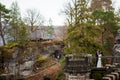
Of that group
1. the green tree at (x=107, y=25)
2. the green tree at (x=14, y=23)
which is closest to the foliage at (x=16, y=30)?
the green tree at (x=14, y=23)

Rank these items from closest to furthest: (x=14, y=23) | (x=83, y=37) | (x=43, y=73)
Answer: (x=83, y=37)
(x=43, y=73)
(x=14, y=23)

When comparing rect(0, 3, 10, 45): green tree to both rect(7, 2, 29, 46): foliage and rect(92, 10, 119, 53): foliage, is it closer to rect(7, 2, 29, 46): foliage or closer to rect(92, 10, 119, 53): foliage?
rect(7, 2, 29, 46): foliage

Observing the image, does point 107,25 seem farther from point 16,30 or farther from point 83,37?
point 16,30

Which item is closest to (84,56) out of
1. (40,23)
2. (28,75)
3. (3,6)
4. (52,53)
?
(28,75)

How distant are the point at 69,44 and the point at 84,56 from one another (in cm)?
692

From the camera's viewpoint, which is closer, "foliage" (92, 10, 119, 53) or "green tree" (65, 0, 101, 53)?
"green tree" (65, 0, 101, 53)

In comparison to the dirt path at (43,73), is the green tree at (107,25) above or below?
above

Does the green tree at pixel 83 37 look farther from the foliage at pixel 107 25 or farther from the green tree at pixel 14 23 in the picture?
the green tree at pixel 14 23

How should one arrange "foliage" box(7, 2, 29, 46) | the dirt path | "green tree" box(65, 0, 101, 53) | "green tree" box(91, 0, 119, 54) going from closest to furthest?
"green tree" box(65, 0, 101, 53)
the dirt path
"green tree" box(91, 0, 119, 54)
"foliage" box(7, 2, 29, 46)

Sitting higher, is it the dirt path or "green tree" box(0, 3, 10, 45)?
"green tree" box(0, 3, 10, 45)

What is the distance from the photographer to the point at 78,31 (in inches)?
1174

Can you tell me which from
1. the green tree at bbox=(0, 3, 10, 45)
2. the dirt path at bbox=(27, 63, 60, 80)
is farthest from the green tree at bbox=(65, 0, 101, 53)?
the green tree at bbox=(0, 3, 10, 45)

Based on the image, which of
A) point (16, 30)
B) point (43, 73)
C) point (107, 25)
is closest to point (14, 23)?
point (16, 30)

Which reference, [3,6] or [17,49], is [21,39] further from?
[3,6]
